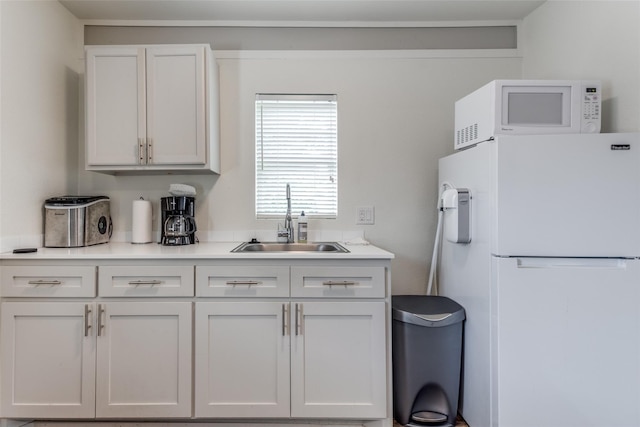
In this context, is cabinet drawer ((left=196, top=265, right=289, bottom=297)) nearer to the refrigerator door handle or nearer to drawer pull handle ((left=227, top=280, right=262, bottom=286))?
drawer pull handle ((left=227, top=280, right=262, bottom=286))

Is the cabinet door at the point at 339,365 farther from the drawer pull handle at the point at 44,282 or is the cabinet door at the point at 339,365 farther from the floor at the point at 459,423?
the drawer pull handle at the point at 44,282

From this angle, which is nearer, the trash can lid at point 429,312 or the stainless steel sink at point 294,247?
the trash can lid at point 429,312

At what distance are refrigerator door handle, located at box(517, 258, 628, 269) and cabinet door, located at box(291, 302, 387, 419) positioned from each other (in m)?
0.69

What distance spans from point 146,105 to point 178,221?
71cm

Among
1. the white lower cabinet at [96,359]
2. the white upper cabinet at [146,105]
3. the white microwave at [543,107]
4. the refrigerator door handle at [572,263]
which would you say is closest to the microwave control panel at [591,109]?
the white microwave at [543,107]

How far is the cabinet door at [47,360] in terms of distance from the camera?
1.69 metres

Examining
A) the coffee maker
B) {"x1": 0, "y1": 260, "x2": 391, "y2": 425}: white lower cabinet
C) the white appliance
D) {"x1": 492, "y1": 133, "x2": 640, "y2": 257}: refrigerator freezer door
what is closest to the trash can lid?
{"x1": 0, "y1": 260, "x2": 391, "y2": 425}: white lower cabinet

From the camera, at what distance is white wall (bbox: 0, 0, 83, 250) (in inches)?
70.9

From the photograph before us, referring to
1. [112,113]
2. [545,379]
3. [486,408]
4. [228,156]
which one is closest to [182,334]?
[228,156]

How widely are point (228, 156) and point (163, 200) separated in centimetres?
51

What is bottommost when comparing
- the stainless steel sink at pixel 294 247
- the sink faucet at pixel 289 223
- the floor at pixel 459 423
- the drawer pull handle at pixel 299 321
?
the floor at pixel 459 423

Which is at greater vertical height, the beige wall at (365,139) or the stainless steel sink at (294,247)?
the beige wall at (365,139)

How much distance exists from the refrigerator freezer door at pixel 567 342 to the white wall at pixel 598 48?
773 millimetres

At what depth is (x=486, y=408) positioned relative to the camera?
61.8 inches
